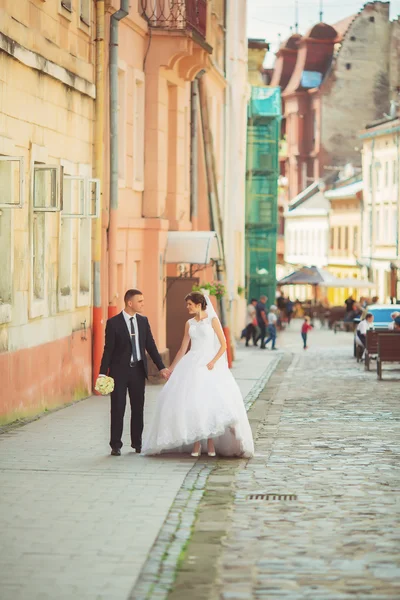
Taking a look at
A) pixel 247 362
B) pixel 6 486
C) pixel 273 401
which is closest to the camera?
pixel 6 486

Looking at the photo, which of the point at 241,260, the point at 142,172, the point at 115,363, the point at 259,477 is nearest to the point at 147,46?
the point at 142,172

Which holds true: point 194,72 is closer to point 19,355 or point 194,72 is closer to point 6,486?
point 19,355

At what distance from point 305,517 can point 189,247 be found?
17.7 m

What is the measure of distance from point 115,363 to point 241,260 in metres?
37.3

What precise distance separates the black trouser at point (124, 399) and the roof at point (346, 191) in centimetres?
7636

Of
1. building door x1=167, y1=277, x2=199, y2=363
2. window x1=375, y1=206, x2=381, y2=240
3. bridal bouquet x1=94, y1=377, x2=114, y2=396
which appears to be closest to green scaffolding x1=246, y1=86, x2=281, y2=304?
window x1=375, y1=206, x2=381, y2=240

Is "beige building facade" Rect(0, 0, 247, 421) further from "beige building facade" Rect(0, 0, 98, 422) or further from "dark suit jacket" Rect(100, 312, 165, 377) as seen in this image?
"dark suit jacket" Rect(100, 312, 165, 377)

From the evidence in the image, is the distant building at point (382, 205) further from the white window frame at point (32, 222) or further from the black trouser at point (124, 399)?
the black trouser at point (124, 399)

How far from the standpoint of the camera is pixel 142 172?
27.1m

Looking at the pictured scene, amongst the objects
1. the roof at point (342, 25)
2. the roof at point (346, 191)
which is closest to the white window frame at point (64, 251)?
the roof at point (346, 191)

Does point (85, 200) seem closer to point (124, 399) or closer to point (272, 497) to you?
point (124, 399)

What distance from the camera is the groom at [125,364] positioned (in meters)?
14.5

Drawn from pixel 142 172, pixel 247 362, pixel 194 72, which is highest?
pixel 194 72

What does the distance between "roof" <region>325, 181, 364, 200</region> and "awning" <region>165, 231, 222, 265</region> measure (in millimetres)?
62179
